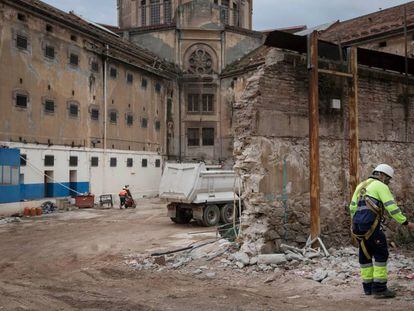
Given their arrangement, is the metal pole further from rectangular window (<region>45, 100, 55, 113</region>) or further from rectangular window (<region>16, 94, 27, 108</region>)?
rectangular window (<region>45, 100, 55, 113</region>)

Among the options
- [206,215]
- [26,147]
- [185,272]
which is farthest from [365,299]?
[26,147]

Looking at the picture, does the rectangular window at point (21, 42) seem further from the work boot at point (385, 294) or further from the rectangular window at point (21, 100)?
the work boot at point (385, 294)

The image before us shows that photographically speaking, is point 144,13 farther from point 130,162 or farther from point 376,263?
point 376,263

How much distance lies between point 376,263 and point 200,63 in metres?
37.4

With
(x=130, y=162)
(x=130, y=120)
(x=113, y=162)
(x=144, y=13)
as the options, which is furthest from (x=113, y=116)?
(x=144, y=13)

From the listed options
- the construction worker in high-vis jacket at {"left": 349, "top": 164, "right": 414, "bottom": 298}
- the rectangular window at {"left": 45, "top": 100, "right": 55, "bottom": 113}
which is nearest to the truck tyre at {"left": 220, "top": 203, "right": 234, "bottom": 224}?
the construction worker in high-vis jacket at {"left": 349, "top": 164, "right": 414, "bottom": 298}

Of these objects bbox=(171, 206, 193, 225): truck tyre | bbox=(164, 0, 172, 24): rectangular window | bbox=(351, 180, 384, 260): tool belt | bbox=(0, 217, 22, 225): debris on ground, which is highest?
bbox=(164, 0, 172, 24): rectangular window

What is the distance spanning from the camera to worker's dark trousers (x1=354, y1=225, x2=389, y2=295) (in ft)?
23.2

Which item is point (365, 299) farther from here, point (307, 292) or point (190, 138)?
point (190, 138)

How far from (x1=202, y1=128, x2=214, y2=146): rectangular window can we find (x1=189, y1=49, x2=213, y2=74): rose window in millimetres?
5229

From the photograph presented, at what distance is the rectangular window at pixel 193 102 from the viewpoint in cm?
4291

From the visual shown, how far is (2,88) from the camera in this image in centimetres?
2534

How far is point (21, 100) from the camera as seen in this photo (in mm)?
26578

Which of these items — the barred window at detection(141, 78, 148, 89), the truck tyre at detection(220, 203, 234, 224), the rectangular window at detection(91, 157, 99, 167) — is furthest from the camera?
the barred window at detection(141, 78, 148, 89)
